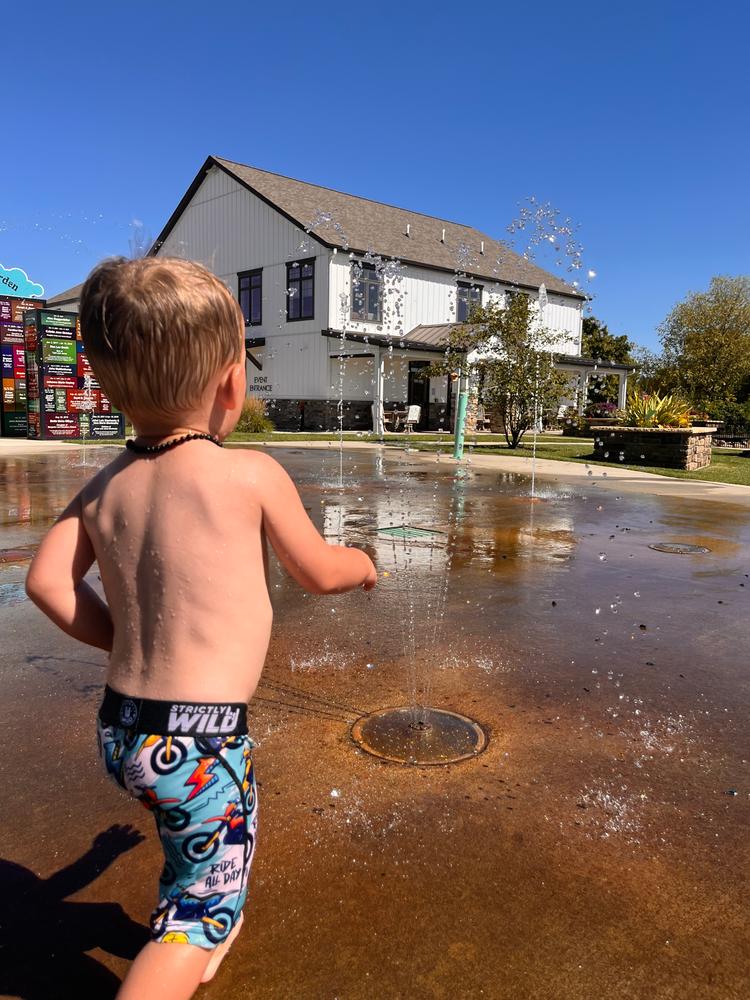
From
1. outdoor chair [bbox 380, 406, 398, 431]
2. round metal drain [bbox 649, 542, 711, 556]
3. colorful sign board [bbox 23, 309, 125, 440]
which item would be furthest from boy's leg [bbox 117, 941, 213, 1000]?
outdoor chair [bbox 380, 406, 398, 431]

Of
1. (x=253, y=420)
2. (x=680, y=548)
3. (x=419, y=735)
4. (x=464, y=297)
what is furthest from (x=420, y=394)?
(x=419, y=735)

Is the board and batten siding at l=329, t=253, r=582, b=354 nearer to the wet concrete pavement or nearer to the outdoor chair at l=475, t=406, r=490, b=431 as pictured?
the outdoor chair at l=475, t=406, r=490, b=431

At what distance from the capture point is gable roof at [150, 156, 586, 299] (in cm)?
2947

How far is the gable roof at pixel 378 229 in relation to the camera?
29.5m

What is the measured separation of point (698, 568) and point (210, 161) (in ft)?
101

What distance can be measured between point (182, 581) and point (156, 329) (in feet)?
1.59

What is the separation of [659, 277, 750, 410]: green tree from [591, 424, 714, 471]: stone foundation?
28.4 metres

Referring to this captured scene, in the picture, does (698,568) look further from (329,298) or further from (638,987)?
(329,298)

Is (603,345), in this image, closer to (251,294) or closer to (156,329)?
(251,294)

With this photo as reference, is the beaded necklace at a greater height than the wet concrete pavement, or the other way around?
the beaded necklace

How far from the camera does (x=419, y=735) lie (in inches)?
120

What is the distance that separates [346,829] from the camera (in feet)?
7.80

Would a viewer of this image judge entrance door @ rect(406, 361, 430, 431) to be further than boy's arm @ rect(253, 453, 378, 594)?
Yes

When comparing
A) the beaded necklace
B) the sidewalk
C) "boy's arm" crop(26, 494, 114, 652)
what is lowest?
the sidewalk
